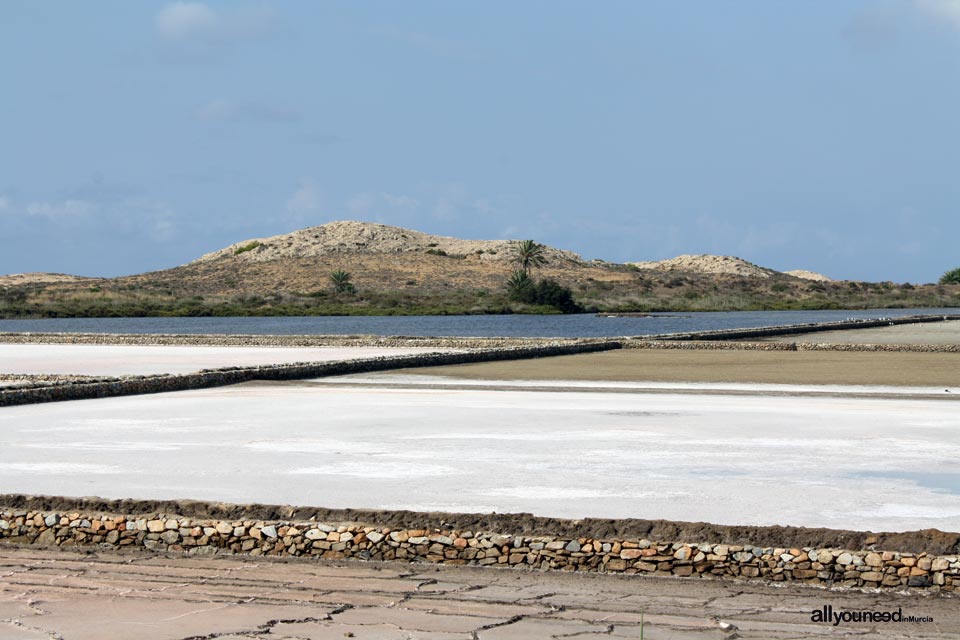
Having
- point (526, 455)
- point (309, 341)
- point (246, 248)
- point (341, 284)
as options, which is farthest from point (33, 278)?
point (526, 455)

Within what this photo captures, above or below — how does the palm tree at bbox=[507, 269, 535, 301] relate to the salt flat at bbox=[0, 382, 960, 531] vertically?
above

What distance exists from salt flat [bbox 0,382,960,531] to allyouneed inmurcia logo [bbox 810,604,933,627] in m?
1.70

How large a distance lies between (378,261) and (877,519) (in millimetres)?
125277

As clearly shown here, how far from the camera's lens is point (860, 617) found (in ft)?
23.2

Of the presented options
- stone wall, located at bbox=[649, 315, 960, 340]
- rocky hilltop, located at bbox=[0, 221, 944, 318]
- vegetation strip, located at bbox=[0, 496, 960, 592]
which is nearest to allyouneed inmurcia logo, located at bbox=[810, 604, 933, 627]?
vegetation strip, located at bbox=[0, 496, 960, 592]

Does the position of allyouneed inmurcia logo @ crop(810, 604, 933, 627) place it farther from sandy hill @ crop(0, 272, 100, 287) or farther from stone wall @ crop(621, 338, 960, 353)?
sandy hill @ crop(0, 272, 100, 287)

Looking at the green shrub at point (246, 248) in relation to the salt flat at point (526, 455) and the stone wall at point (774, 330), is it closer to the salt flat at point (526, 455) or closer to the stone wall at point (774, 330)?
the stone wall at point (774, 330)

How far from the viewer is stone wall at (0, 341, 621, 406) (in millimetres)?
19797

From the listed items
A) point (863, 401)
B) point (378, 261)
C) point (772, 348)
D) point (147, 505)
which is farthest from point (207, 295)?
point (147, 505)

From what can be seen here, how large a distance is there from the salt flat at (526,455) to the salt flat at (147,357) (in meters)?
9.47

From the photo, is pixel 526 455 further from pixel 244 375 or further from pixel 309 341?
A: pixel 309 341

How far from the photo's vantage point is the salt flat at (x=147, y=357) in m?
28.6

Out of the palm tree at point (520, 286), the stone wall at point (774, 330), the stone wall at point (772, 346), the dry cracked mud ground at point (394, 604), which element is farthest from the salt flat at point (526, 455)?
the palm tree at point (520, 286)

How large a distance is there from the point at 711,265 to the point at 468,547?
175m
